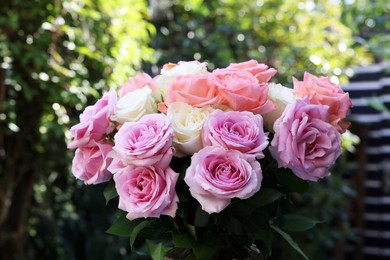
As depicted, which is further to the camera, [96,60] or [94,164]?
[96,60]

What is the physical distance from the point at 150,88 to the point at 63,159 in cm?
142

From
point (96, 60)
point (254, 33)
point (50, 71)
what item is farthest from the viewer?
point (254, 33)

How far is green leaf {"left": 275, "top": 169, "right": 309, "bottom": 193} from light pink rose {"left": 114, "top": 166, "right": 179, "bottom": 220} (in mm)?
164

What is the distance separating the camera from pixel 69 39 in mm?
1837

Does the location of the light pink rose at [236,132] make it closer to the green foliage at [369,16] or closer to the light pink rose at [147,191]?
the light pink rose at [147,191]

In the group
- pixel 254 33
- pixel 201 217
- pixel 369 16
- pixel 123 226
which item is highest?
pixel 201 217

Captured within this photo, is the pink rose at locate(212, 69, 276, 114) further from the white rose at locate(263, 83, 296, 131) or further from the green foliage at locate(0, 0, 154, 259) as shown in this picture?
the green foliage at locate(0, 0, 154, 259)

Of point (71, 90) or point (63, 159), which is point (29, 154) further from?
point (71, 90)

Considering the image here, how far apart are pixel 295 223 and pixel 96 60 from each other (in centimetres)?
120

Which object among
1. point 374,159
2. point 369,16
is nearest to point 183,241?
point 369,16

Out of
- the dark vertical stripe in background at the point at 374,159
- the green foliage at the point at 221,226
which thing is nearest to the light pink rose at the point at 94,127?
the green foliage at the point at 221,226

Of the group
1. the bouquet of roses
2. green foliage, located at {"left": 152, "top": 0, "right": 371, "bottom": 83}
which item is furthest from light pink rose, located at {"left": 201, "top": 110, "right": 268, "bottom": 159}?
green foliage, located at {"left": 152, "top": 0, "right": 371, "bottom": 83}

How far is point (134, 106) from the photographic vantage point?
0.82 meters

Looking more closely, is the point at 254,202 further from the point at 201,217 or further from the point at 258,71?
the point at 258,71
